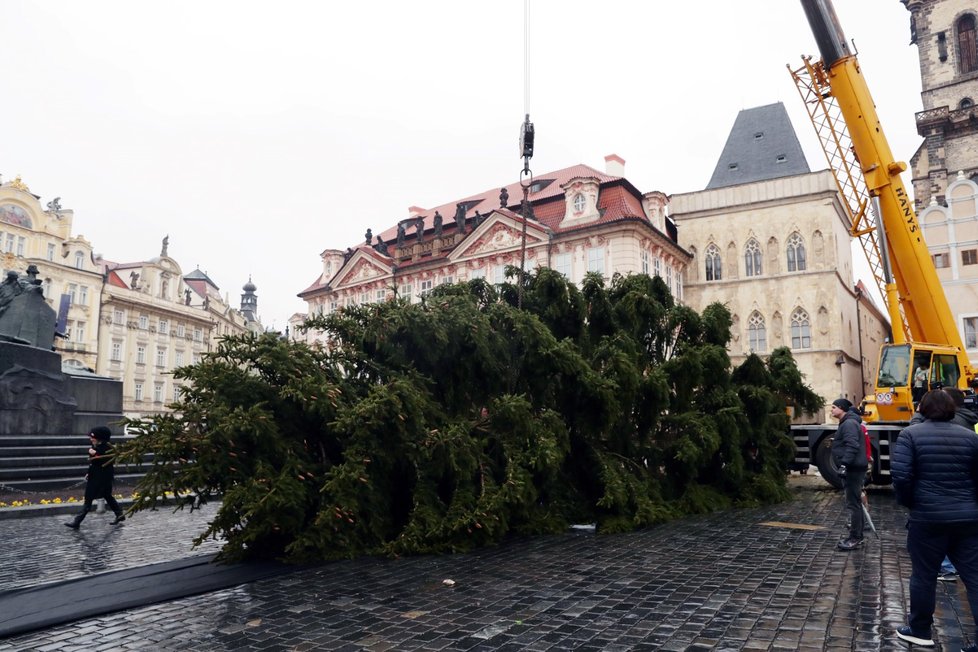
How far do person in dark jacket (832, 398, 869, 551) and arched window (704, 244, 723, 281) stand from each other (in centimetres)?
3041

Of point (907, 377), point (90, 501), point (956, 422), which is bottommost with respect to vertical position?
point (90, 501)

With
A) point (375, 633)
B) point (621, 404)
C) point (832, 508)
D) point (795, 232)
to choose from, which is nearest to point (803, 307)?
point (795, 232)

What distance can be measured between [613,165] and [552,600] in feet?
125

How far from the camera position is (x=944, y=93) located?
50.4 m

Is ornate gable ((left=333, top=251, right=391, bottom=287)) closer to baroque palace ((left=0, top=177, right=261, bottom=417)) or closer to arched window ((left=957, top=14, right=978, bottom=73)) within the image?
baroque palace ((left=0, top=177, right=261, bottom=417))

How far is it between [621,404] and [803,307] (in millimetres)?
28654

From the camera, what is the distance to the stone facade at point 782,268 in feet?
113

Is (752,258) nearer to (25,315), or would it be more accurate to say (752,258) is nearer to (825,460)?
(825,460)

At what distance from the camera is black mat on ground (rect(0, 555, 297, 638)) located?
5.49 meters

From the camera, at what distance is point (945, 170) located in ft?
154

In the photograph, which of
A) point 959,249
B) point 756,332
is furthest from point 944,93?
point 756,332

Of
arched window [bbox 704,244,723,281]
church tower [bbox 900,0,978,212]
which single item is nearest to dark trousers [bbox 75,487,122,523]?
arched window [bbox 704,244,723,281]

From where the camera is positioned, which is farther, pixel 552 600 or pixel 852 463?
pixel 852 463

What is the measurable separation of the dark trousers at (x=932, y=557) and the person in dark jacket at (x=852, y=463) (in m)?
3.49
